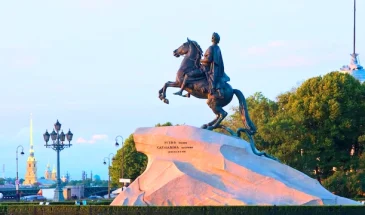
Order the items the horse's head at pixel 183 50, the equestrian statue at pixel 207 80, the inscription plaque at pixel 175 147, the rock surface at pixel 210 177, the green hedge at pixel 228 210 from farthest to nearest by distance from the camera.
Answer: the horse's head at pixel 183 50
the equestrian statue at pixel 207 80
the inscription plaque at pixel 175 147
the rock surface at pixel 210 177
the green hedge at pixel 228 210

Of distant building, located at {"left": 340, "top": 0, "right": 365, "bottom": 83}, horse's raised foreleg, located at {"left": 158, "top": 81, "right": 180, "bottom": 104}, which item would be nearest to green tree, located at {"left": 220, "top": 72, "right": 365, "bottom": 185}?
horse's raised foreleg, located at {"left": 158, "top": 81, "right": 180, "bottom": 104}

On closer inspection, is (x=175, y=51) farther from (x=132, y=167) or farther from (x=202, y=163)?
(x=132, y=167)

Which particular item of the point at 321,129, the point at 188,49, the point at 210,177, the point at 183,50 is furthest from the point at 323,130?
the point at 210,177

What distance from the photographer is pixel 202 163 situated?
1176 inches

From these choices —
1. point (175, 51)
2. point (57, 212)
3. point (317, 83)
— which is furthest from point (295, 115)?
point (57, 212)

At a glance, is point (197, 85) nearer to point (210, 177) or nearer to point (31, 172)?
point (210, 177)

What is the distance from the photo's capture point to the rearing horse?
30844mm

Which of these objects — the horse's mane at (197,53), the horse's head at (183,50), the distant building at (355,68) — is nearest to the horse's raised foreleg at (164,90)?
the horse's mane at (197,53)

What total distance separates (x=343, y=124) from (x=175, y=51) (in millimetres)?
20431

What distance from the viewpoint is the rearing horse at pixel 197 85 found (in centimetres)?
3084

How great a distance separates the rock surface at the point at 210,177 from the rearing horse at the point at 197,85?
117 cm

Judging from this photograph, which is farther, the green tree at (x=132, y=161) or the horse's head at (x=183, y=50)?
the green tree at (x=132, y=161)

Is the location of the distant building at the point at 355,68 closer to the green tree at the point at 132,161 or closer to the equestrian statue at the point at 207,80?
the green tree at the point at 132,161

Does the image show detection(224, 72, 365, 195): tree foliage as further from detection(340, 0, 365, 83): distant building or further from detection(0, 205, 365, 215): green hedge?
detection(340, 0, 365, 83): distant building
